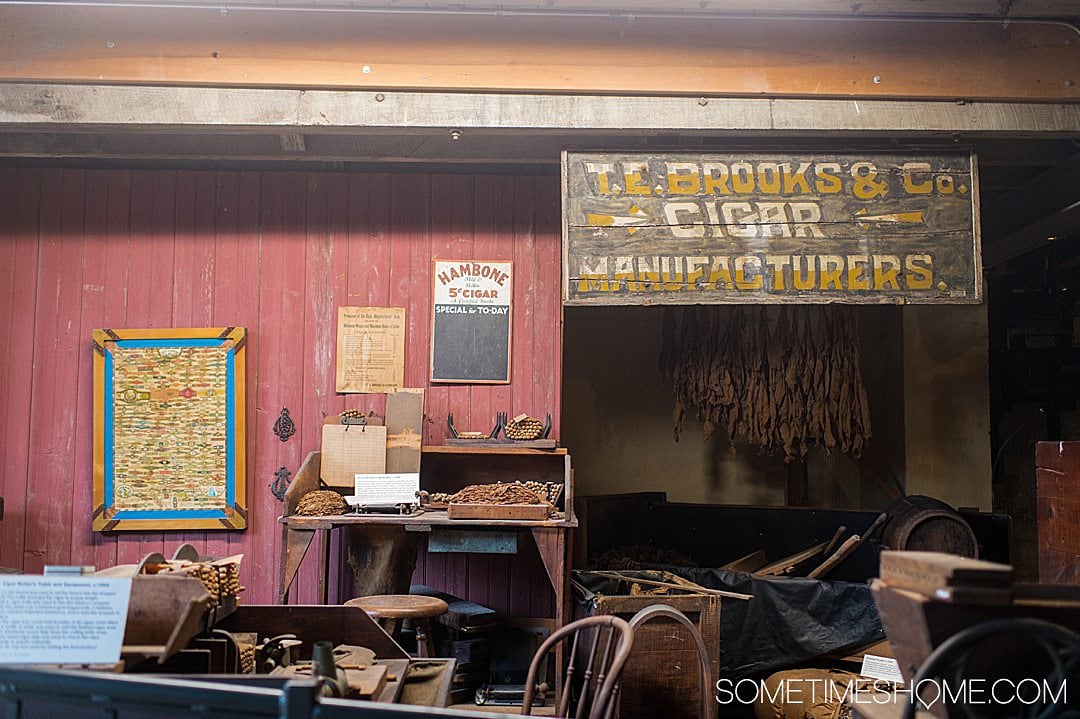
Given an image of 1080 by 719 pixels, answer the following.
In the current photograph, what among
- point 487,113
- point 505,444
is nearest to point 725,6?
point 487,113

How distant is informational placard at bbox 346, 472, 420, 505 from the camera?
5.38 m

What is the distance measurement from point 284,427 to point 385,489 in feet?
2.78

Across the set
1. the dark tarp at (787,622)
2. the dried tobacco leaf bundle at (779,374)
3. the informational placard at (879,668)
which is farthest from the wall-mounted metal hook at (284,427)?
the informational placard at (879,668)

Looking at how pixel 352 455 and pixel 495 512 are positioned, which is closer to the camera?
pixel 495 512

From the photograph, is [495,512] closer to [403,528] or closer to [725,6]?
[403,528]

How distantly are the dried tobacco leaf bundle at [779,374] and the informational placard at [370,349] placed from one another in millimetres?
Answer: 2841

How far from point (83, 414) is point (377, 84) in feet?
9.22

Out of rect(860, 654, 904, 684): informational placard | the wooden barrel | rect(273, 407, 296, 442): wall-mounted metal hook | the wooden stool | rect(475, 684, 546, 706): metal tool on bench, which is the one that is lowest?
rect(475, 684, 546, 706): metal tool on bench

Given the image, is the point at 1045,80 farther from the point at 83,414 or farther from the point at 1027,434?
the point at 83,414

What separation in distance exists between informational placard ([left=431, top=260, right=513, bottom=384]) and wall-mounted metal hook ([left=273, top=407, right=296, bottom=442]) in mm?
936

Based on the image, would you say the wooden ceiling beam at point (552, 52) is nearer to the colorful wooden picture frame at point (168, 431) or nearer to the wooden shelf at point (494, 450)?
the colorful wooden picture frame at point (168, 431)

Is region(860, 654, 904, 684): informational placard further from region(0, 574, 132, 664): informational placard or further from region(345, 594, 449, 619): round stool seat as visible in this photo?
region(0, 574, 132, 664): informational placard

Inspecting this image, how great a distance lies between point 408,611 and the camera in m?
4.59

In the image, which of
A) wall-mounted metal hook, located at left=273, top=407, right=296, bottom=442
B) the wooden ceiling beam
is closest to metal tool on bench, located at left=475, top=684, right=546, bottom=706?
wall-mounted metal hook, located at left=273, top=407, right=296, bottom=442
